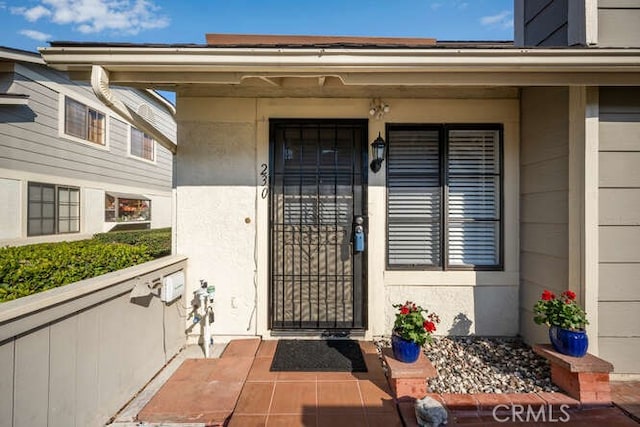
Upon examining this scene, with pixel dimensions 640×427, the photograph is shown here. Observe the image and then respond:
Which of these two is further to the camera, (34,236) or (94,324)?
(34,236)

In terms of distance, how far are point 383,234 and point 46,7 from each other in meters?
9.40

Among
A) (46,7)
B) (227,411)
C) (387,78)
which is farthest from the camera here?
(46,7)

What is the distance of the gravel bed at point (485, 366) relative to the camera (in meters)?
2.38

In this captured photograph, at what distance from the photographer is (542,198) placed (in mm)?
2859

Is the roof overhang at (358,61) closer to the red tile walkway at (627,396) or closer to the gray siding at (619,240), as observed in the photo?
the gray siding at (619,240)

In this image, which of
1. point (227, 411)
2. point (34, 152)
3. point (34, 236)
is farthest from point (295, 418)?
point (34, 152)

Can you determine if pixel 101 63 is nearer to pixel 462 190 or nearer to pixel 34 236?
pixel 462 190

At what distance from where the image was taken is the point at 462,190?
3.33 metres

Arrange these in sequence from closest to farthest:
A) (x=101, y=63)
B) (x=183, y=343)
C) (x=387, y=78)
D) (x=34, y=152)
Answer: (x=101, y=63), (x=387, y=78), (x=183, y=343), (x=34, y=152)

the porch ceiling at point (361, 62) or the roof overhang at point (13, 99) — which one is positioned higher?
the roof overhang at point (13, 99)

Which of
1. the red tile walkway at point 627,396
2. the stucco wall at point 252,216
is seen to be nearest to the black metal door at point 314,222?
the stucco wall at point 252,216

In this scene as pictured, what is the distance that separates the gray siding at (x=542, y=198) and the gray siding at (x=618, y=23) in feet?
1.70

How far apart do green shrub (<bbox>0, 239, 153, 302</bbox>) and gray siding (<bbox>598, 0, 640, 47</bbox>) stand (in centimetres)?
469

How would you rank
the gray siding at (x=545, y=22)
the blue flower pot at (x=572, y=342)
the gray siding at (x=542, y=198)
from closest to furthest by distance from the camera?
the blue flower pot at (x=572, y=342), the gray siding at (x=542, y=198), the gray siding at (x=545, y=22)
